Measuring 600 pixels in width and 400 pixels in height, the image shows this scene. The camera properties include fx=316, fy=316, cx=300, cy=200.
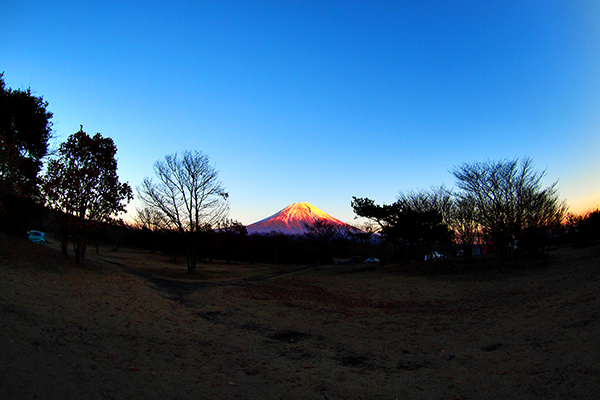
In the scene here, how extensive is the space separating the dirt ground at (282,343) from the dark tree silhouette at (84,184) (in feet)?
10.4

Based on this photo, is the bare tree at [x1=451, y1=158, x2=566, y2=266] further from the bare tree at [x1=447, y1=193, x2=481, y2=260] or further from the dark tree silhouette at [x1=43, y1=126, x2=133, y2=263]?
the dark tree silhouette at [x1=43, y1=126, x2=133, y2=263]

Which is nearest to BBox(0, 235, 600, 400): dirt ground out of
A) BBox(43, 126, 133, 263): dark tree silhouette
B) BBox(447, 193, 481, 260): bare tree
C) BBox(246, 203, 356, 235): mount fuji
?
BBox(43, 126, 133, 263): dark tree silhouette

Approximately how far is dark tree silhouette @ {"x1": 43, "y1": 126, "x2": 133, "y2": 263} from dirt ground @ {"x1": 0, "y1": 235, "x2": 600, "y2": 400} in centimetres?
318

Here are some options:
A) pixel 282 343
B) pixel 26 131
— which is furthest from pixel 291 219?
pixel 282 343

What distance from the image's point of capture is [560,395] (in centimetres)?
489

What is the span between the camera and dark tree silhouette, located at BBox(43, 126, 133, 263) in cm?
1744

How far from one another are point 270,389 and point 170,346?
3349 mm

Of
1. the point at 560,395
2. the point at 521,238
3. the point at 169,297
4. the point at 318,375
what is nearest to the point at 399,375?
the point at 318,375

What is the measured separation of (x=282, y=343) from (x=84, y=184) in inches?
610

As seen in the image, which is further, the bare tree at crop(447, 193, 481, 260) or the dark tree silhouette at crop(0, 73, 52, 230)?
the bare tree at crop(447, 193, 481, 260)

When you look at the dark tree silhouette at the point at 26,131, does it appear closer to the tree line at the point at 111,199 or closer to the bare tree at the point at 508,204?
the tree line at the point at 111,199

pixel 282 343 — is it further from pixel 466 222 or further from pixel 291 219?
pixel 291 219

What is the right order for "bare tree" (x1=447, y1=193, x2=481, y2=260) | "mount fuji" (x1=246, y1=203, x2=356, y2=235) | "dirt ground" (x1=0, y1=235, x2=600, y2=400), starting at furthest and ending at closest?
"mount fuji" (x1=246, y1=203, x2=356, y2=235), "bare tree" (x1=447, y1=193, x2=481, y2=260), "dirt ground" (x1=0, y1=235, x2=600, y2=400)

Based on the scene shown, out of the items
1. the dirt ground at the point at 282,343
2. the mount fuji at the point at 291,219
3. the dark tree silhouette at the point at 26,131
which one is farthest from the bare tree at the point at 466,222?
the mount fuji at the point at 291,219
